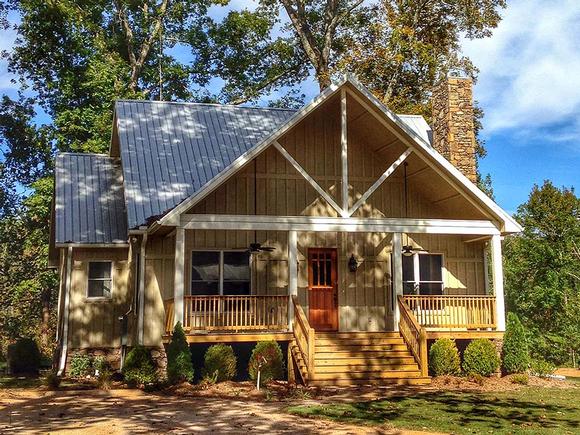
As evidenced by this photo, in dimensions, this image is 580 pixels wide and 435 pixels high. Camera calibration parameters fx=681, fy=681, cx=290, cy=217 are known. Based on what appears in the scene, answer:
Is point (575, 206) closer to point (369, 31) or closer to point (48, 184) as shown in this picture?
point (369, 31)

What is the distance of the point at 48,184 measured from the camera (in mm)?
28531

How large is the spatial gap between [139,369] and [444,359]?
733 cm

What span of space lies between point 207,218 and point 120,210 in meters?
4.78

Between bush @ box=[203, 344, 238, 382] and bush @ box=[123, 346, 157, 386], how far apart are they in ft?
4.36

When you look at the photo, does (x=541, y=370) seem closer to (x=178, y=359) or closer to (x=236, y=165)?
(x=178, y=359)

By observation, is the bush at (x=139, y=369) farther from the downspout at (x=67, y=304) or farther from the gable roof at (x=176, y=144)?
the downspout at (x=67, y=304)

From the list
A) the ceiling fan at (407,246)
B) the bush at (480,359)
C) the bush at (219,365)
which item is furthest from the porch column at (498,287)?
the bush at (219,365)

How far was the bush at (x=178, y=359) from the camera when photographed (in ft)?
49.5

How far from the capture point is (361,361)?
52.2 ft

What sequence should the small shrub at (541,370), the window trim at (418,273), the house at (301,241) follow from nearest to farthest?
1. the house at (301,241)
2. the small shrub at (541,370)
3. the window trim at (418,273)

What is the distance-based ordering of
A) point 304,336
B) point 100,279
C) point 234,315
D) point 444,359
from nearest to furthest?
point 304,336 < point 444,359 < point 234,315 < point 100,279

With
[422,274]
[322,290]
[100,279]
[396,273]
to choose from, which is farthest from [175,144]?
[422,274]

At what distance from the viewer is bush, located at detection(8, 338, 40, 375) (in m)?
20.5

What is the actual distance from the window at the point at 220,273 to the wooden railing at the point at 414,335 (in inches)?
163
